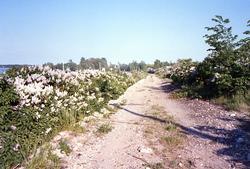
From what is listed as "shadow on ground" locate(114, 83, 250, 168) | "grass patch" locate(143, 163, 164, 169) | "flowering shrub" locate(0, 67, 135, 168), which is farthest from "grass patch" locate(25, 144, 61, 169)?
"shadow on ground" locate(114, 83, 250, 168)

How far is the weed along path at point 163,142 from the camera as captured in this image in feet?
24.1

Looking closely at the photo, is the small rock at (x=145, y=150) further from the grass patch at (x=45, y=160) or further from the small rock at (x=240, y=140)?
the small rock at (x=240, y=140)

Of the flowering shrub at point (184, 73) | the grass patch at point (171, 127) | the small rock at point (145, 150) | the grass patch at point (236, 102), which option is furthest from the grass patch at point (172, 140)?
the flowering shrub at point (184, 73)

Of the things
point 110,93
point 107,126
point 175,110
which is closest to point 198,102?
point 175,110

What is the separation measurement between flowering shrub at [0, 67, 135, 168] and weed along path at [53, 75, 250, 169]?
0.57 m

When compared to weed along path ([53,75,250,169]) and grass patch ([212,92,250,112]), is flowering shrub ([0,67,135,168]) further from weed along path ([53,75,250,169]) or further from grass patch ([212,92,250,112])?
grass patch ([212,92,250,112])

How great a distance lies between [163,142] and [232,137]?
1.78m

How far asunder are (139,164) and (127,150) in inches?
43.9

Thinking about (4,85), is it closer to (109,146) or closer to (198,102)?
(109,146)

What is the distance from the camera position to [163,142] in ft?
29.3

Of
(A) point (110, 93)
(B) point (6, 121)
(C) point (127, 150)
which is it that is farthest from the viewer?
(A) point (110, 93)

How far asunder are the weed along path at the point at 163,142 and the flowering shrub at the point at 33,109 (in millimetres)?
574

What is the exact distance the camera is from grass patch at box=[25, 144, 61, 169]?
6.76 m

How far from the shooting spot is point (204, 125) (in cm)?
1079
